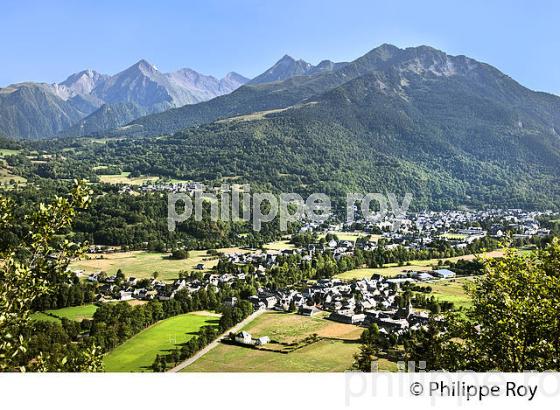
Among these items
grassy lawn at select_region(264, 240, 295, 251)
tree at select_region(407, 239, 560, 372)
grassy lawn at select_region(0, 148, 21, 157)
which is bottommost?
grassy lawn at select_region(264, 240, 295, 251)

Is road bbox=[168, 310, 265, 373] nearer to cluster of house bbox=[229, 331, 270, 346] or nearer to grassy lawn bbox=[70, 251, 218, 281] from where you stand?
cluster of house bbox=[229, 331, 270, 346]

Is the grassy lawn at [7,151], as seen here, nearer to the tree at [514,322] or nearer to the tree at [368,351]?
the tree at [368,351]

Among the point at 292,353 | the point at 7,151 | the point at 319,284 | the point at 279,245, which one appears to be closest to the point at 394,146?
the point at 279,245

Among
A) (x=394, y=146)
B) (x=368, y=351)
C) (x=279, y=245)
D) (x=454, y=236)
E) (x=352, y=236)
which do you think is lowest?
(x=279, y=245)

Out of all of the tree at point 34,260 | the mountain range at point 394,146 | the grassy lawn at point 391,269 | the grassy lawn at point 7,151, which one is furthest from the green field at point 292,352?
the grassy lawn at point 7,151

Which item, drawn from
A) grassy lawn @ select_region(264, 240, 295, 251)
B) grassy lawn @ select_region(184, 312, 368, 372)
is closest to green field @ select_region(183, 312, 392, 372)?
grassy lawn @ select_region(184, 312, 368, 372)

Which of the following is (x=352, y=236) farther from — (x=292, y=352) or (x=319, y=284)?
(x=292, y=352)
